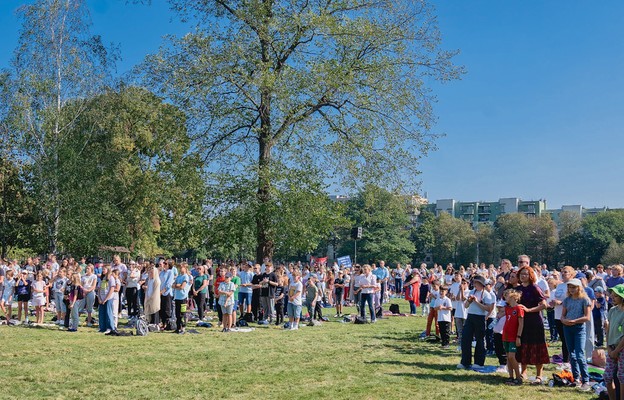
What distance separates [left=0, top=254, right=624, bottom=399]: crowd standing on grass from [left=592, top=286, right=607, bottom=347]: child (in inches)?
1.0

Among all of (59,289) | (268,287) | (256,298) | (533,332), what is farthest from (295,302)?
(533,332)

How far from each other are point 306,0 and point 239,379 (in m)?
18.9

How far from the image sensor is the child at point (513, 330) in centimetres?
923

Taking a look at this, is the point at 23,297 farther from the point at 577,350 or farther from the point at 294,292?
the point at 577,350

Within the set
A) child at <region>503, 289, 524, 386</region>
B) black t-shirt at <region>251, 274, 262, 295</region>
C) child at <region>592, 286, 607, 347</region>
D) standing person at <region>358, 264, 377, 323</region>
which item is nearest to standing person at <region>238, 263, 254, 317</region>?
black t-shirt at <region>251, 274, 262, 295</region>

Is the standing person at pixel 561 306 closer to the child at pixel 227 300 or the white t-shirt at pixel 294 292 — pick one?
the white t-shirt at pixel 294 292

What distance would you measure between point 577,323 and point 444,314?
4.73 m

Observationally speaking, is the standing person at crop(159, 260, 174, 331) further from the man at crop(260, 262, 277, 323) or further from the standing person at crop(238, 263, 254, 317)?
the man at crop(260, 262, 277, 323)

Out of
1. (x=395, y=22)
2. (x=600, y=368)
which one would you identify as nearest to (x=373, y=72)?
(x=395, y=22)

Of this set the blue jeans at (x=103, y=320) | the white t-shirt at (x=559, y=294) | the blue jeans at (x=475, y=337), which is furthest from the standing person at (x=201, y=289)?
the white t-shirt at (x=559, y=294)

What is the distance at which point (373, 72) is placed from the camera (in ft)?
80.7

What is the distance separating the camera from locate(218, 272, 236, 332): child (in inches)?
613

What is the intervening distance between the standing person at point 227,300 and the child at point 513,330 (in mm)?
8083

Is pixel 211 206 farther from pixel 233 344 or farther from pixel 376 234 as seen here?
pixel 376 234
